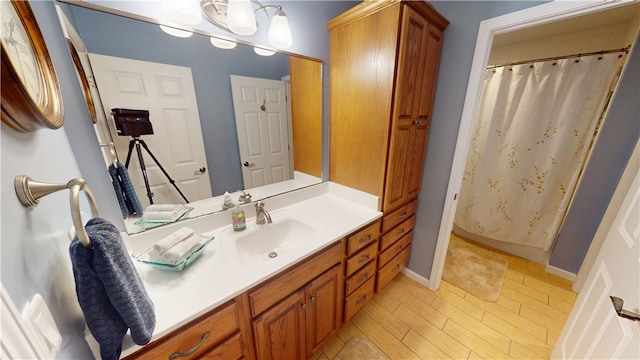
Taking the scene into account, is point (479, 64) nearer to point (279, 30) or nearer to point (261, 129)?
point (279, 30)

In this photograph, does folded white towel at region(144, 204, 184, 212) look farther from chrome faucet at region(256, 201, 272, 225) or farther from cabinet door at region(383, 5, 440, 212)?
cabinet door at region(383, 5, 440, 212)

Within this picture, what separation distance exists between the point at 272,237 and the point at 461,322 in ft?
4.86

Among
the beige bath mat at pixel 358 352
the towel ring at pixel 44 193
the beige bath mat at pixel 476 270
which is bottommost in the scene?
the beige bath mat at pixel 358 352

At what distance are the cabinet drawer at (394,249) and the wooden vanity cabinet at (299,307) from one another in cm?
41

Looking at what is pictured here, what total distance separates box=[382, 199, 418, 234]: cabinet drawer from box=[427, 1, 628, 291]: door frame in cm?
21

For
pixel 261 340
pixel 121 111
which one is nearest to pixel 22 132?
pixel 121 111

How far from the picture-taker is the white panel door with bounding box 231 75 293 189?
3.97ft

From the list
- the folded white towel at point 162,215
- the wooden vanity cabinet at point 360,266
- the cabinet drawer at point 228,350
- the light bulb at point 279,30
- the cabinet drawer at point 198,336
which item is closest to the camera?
the cabinet drawer at point 198,336

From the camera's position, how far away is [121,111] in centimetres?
87

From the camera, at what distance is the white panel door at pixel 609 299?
714 mm

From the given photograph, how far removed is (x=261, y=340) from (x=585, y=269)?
248cm

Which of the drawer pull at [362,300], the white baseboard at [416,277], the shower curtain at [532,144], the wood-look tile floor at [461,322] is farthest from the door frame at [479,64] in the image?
the drawer pull at [362,300]

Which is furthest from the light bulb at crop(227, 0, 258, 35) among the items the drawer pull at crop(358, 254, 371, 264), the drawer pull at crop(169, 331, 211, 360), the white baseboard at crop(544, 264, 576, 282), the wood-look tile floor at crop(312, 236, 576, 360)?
the white baseboard at crop(544, 264, 576, 282)

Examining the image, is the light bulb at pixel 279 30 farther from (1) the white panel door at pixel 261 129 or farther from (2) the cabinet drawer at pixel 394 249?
(2) the cabinet drawer at pixel 394 249
